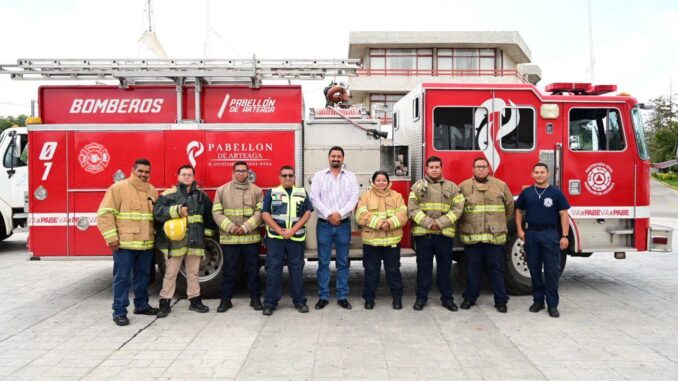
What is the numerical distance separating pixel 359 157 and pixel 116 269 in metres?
3.51

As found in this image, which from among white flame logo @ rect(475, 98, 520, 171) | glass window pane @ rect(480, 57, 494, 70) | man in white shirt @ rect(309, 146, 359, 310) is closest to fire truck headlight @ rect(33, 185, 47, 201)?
man in white shirt @ rect(309, 146, 359, 310)

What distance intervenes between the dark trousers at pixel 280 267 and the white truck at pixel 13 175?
823cm

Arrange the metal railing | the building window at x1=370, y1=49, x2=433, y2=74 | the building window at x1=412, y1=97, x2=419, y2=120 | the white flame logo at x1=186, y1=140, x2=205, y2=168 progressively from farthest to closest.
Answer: the building window at x1=370, y1=49, x2=433, y2=74
the metal railing
the building window at x1=412, y1=97, x2=419, y2=120
the white flame logo at x1=186, y1=140, x2=205, y2=168

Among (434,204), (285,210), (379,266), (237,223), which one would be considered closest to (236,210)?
(237,223)

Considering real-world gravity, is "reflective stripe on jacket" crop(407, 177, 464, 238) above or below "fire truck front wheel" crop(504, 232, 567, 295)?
above

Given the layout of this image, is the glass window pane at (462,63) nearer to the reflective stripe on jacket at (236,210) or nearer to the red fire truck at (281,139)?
the red fire truck at (281,139)

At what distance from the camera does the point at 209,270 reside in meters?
7.03

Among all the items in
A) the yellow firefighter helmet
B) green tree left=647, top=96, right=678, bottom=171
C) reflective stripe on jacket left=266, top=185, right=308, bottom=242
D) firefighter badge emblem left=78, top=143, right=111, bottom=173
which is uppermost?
green tree left=647, top=96, right=678, bottom=171

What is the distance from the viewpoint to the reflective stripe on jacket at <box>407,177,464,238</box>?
6.32 meters

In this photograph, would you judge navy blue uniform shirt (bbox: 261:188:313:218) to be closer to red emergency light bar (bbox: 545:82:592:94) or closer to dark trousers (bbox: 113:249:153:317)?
dark trousers (bbox: 113:249:153:317)

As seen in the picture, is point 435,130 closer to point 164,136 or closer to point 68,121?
point 164,136

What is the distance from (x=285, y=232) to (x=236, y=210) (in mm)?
716

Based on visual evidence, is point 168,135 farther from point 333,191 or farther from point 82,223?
point 333,191

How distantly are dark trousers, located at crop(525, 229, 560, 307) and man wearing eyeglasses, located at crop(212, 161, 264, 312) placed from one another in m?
3.56
